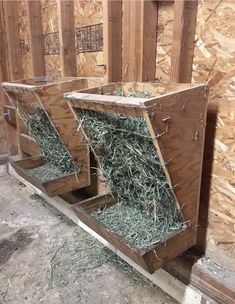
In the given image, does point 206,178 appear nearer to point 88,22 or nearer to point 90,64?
point 90,64

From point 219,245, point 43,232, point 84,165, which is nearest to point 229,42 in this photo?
point 219,245

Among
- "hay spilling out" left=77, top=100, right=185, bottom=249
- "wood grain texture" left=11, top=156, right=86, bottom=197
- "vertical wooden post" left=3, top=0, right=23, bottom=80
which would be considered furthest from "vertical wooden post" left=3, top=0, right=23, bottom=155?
"hay spilling out" left=77, top=100, right=185, bottom=249

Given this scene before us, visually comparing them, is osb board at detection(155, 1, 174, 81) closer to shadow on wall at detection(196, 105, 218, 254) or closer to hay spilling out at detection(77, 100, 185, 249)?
shadow on wall at detection(196, 105, 218, 254)

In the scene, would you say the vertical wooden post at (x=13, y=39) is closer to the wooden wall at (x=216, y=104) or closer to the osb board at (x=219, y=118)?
the wooden wall at (x=216, y=104)

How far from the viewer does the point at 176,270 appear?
1535 mm

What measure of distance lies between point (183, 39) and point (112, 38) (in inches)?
19.1

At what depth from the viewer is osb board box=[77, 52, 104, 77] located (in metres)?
1.90

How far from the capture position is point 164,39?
1430mm

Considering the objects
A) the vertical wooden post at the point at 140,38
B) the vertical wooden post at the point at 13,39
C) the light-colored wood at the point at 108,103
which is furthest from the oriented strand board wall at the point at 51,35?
the light-colored wood at the point at 108,103

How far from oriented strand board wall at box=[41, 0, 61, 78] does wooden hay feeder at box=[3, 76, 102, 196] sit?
63 cm

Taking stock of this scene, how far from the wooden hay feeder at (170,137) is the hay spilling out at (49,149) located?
481 millimetres

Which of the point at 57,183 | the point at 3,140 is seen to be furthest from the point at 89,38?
the point at 3,140

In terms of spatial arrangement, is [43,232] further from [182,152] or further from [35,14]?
[35,14]

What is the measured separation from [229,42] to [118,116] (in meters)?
0.53
